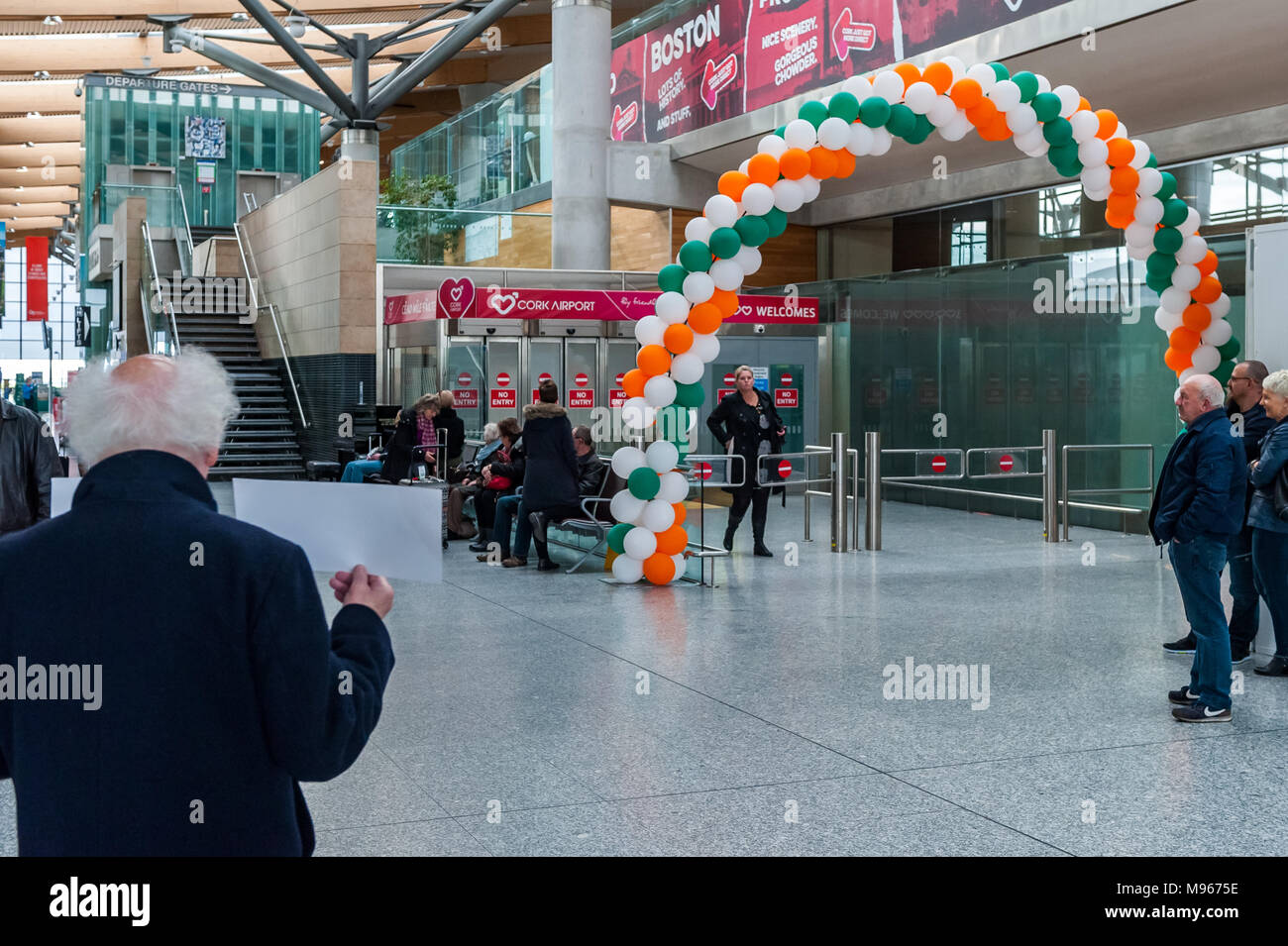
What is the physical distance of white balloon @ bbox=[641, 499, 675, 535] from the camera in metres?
10.8

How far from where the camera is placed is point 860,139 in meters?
11.0

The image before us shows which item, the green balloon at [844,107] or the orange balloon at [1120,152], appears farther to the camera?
the orange balloon at [1120,152]

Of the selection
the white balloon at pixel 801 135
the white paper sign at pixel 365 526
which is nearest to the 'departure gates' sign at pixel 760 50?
the white balloon at pixel 801 135

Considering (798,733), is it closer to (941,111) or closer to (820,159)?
(820,159)

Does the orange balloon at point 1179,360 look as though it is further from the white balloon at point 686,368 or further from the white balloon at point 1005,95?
the white balloon at point 686,368

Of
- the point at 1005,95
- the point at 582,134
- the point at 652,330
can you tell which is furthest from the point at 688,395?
the point at 582,134

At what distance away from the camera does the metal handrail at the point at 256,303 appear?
881 inches

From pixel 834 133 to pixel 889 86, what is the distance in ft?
2.08

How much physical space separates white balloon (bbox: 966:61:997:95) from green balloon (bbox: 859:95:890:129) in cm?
78

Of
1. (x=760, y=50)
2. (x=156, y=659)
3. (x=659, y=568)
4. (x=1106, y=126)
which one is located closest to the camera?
(x=156, y=659)

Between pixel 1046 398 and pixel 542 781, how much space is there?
11909 mm

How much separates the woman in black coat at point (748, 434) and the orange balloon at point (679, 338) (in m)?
1.78

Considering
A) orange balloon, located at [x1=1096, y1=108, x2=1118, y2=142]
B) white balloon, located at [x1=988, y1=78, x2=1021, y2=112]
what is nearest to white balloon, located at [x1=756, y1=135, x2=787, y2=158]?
white balloon, located at [x1=988, y1=78, x2=1021, y2=112]

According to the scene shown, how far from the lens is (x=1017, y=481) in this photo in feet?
54.1
